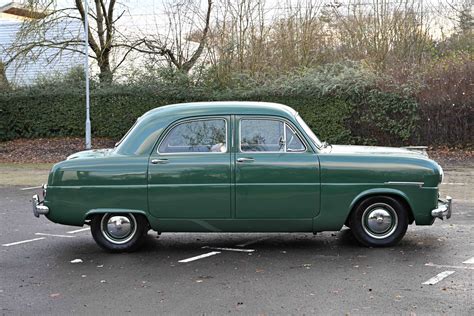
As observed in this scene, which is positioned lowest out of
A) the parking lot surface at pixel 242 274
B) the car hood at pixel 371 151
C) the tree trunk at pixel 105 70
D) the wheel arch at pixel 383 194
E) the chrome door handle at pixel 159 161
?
the parking lot surface at pixel 242 274

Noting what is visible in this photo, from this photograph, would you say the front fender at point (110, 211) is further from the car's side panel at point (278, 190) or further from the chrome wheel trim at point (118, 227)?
the car's side panel at point (278, 190)

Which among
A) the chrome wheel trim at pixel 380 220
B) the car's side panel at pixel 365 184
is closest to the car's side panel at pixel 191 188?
the car's side panel at pixel 365 184

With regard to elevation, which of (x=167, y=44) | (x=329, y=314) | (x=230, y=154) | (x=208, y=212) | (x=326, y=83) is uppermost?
(x=167, y=44)

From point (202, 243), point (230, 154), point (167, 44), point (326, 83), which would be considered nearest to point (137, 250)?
point (202, 243)

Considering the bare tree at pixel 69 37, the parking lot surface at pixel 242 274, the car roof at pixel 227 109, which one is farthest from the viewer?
the bare tree at pixel 69 37

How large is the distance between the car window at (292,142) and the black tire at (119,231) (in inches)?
76.8

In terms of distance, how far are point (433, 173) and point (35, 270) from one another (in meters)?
4.68

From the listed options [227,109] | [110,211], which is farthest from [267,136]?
[110,211]

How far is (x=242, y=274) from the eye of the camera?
6.47 m

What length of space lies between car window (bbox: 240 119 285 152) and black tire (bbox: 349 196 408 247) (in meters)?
1.24

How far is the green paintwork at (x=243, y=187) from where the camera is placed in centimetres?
717

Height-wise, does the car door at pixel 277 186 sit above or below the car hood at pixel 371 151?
below

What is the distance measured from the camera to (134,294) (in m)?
5.85

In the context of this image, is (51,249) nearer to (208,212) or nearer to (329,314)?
(208,212)
